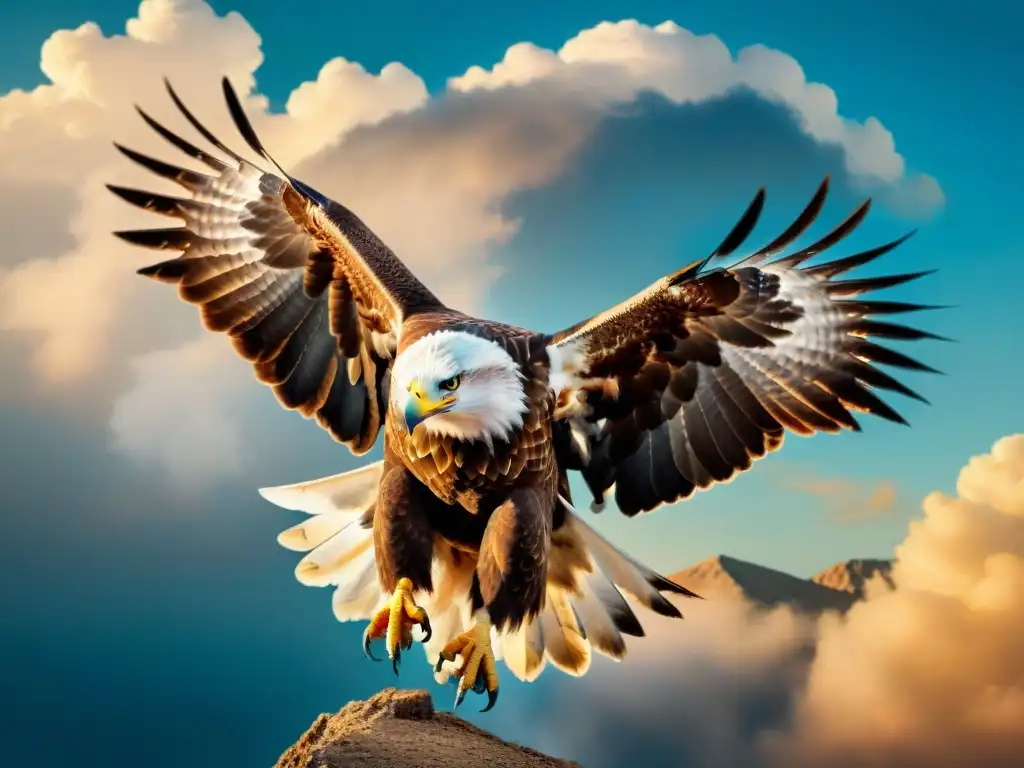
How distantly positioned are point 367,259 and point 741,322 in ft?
6.01

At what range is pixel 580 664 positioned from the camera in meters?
5.00

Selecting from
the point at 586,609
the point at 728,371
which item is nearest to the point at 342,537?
the point at 586,609

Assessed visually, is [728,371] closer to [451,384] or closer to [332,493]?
[451,384]

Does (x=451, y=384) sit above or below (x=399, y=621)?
above

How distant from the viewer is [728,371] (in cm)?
484

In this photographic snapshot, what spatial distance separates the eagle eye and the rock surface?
4.74 ft

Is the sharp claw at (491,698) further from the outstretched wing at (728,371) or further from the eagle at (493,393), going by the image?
the outstretched wing at (728,371)

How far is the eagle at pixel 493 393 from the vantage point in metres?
4.07

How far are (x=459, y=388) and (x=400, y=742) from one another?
1470mm

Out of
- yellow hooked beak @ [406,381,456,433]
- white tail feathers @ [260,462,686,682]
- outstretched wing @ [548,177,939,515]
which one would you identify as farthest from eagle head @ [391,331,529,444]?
white tail feathers @ [260,462,686,682]

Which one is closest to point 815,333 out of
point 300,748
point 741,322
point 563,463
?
point 741,322

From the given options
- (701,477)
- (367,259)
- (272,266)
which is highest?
(272,266)

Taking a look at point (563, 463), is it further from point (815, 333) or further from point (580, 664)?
point (815, 333)

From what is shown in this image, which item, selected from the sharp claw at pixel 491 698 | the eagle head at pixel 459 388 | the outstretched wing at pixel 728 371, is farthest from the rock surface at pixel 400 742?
the outstretched wing at pixel 728 371
